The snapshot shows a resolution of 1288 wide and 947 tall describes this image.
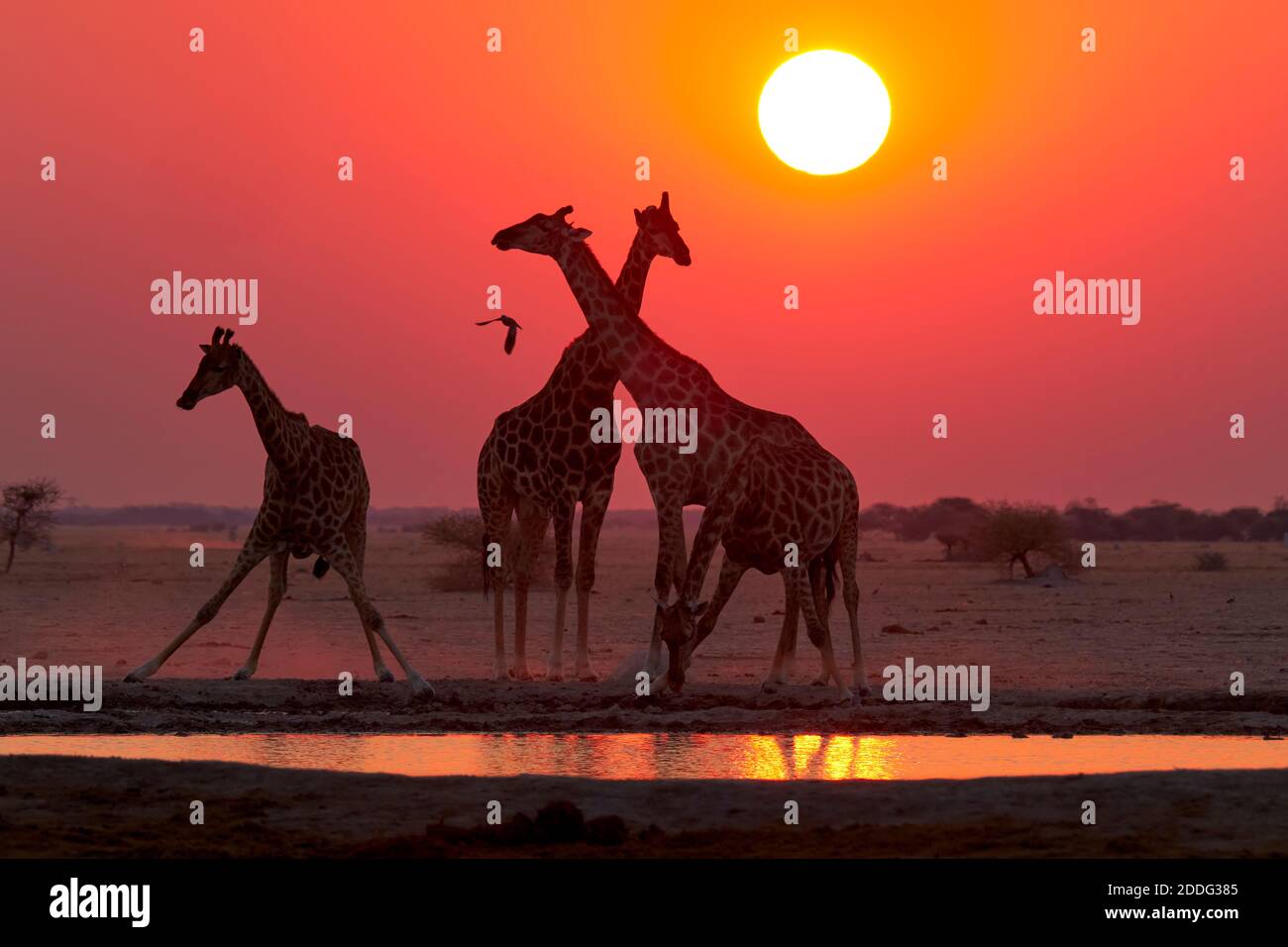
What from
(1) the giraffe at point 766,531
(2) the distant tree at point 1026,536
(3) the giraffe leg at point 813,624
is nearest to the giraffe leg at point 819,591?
(1) the giraffe at point 766,531

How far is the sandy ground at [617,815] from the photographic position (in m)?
8.71

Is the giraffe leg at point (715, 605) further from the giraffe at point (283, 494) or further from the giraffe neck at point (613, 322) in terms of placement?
the giraffe at point (283, 494)

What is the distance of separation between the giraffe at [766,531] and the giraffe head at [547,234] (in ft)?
10.1

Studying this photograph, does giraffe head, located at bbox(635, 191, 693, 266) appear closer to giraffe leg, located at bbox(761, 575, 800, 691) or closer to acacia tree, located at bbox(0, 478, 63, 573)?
giraffe leg, located at bbox(761, 575, 800, 691)

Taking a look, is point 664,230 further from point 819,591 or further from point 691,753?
point 691,753

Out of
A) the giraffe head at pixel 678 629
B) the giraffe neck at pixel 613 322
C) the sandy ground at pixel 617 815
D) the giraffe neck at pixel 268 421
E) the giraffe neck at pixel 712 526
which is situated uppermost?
the giraffe neck at pixel 613 322

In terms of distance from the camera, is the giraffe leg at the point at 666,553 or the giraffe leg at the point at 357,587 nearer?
the giraffe leg at the point at 666,553

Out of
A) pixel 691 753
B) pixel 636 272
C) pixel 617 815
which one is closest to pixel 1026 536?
pixel 636 272

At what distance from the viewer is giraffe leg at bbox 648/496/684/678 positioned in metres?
14.7

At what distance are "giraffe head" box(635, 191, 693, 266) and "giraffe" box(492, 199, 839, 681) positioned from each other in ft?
0.20

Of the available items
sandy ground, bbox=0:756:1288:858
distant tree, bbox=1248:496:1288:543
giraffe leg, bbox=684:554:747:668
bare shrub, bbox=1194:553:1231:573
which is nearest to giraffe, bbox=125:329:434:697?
giraffe leg, bbox=684:554:747:668

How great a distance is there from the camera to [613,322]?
16344mm

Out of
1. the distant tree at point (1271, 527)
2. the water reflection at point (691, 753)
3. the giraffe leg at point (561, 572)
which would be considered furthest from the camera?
the distant tree at point (1271, 527)
